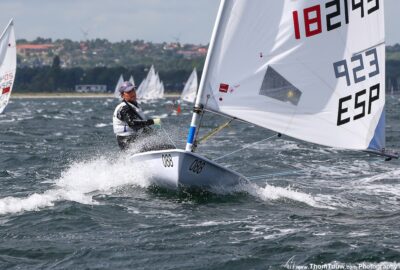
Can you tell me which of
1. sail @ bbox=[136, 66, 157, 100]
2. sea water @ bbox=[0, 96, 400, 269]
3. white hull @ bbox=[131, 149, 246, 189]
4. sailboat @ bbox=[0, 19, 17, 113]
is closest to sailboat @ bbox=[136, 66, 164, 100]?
sail @ bbox=[136, 66, 157, 100]

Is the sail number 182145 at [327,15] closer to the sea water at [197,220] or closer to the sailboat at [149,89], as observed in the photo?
the sea water at [197,220]

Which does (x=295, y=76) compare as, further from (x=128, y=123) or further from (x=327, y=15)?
(x=128, y=123)

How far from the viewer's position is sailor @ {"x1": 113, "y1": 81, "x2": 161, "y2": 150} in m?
12.7

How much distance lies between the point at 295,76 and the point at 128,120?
2822 mm

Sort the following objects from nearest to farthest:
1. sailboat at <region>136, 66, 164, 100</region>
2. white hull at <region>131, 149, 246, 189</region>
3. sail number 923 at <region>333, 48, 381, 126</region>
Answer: white hull at <region>131, 149, 246, 189</region>, sail number 923 at <region>333, 48, 381, 126</region>, sailboat at <region>136, 66, 164, 100</region>

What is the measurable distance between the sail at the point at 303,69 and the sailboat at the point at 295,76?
14mm

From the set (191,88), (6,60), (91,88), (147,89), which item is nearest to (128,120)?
(6,60)

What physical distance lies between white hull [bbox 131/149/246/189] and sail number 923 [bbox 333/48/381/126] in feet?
6.04

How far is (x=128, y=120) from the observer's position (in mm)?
12664

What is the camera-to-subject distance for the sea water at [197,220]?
825cm

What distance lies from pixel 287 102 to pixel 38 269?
481 centimetres

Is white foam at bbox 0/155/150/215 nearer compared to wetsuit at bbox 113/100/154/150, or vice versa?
white foam at bbox 0/155/150/215

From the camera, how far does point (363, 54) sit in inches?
452

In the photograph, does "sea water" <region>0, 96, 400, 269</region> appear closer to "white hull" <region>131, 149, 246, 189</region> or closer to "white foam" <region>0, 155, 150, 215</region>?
"white foam" <region>0, 155, 150, 215</region>
